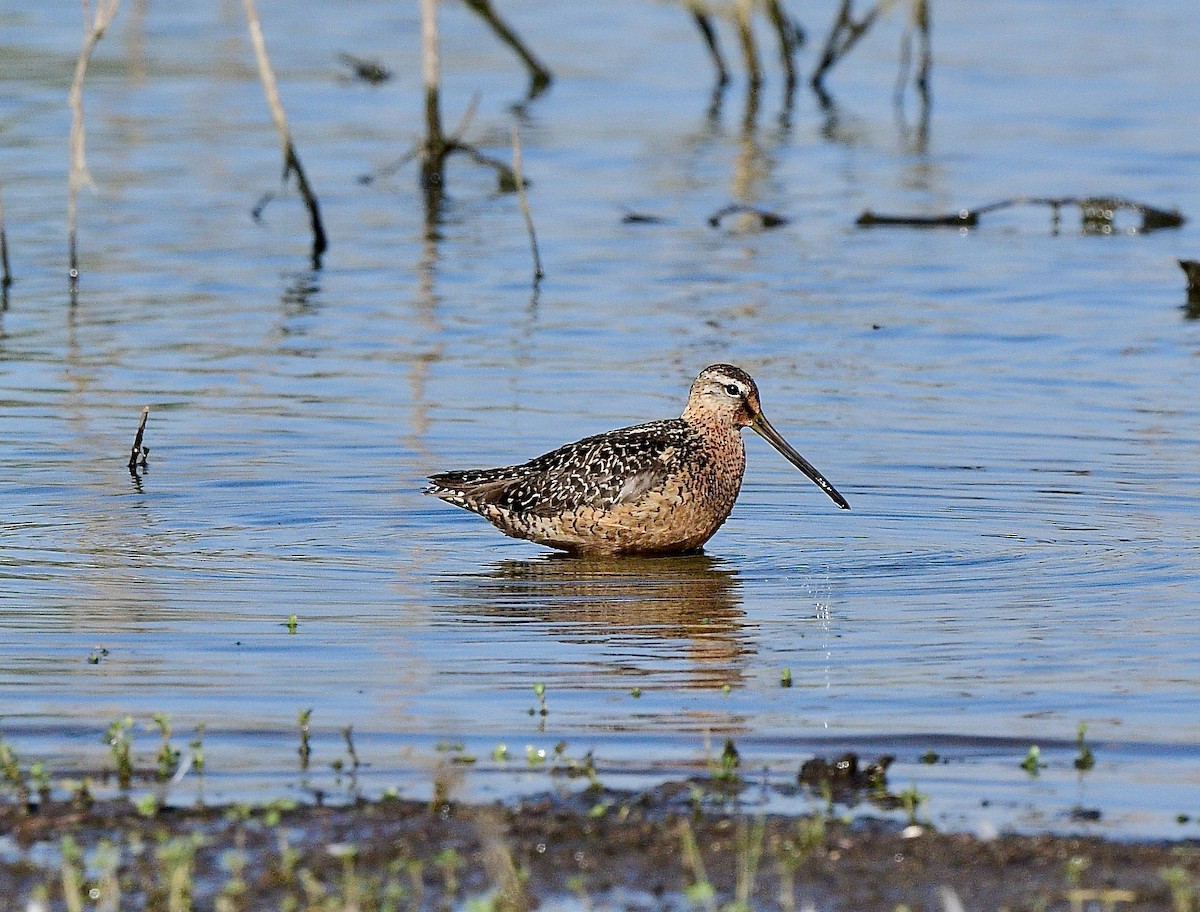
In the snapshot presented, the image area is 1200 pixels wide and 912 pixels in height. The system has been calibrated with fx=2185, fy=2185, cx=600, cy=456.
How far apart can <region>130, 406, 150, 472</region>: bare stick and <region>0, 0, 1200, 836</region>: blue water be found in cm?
12

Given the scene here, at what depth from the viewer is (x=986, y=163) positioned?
21156 mm

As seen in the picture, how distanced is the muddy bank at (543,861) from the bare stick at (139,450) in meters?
4.79

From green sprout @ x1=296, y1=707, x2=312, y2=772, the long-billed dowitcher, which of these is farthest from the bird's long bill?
green sprout @ x1=296, y1=707, x2=312, y2=772

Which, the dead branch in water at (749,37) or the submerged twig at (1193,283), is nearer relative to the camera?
the submerged twig at (1193,283)

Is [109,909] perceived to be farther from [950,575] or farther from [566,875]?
[950,575]

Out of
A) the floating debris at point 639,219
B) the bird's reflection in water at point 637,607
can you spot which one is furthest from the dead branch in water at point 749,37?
the bird's reflection in water at point 637,607

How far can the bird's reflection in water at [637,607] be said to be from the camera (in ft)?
25.0

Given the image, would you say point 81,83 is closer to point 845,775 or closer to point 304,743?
point 304,743

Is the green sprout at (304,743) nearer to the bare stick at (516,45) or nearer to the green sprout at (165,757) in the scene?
the green sprout at (165,757)

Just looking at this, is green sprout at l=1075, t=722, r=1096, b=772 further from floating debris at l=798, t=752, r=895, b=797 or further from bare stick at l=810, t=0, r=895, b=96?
bare stick at l=810, t=0, r=895, b=96

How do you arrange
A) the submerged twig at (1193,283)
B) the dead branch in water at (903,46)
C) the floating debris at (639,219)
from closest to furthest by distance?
the submerged twig at (1193,283)
the floating debris at (639,219)
the dead branch in water at (903,46)

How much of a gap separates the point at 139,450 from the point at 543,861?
5738 mm

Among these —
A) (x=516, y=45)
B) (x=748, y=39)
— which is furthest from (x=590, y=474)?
(x=748, y=39)

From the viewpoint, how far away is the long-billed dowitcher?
9.46m
